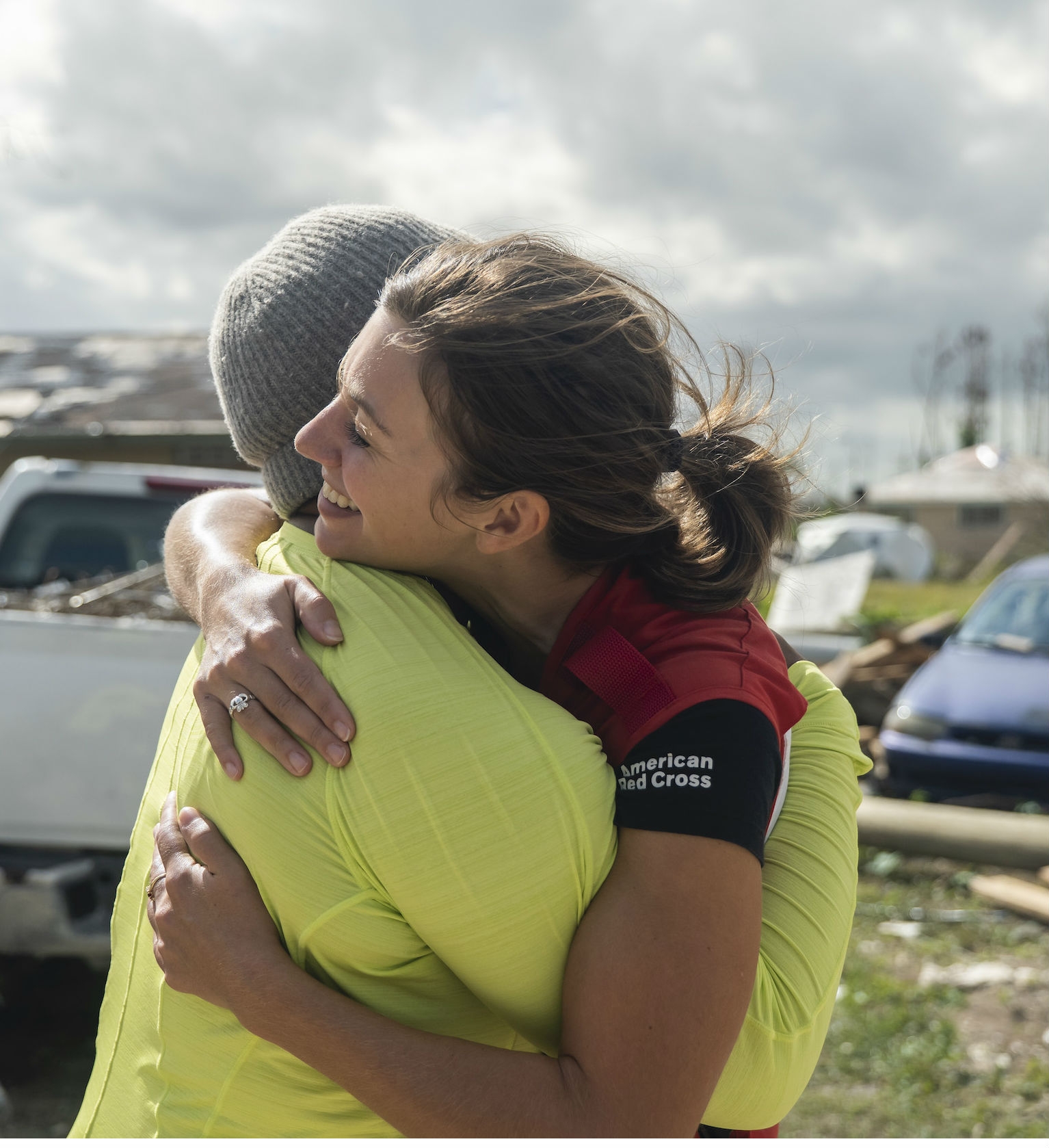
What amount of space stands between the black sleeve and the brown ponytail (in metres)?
0.23

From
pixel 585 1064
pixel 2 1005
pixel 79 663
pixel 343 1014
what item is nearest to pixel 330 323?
pixel 343 1014

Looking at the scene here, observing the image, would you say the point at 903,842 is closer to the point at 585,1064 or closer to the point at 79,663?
the point at 79,663

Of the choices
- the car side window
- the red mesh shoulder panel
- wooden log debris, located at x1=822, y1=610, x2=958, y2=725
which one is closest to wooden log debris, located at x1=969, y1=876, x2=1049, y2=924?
wooden log debris, located at x1=822, y1=610, x2=958, y2=725

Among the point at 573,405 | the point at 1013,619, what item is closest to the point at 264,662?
the point at 573,405

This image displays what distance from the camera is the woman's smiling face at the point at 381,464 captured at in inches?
53.1

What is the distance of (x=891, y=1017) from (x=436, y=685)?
4600 mm

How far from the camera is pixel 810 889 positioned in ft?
4.67

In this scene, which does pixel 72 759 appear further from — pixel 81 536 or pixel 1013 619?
pixel 1013 619

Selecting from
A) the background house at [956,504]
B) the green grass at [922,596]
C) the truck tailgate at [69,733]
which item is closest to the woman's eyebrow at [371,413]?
the truck tailgate at [69,733]

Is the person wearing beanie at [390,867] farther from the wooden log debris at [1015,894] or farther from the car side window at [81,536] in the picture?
the wooden log debris at [1015,894]

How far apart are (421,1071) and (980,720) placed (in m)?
7.60

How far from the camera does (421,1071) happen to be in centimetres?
115

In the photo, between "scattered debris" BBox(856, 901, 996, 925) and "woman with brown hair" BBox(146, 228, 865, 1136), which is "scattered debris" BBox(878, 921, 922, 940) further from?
"woman with brown hair" BBox(146, 228, 865, 1136)

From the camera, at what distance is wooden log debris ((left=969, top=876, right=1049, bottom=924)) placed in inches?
241
